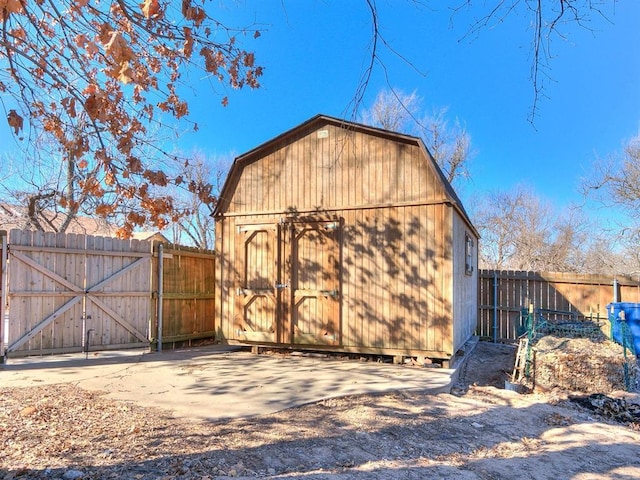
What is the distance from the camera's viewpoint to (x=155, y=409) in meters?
4.19

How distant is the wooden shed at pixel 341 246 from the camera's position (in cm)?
657

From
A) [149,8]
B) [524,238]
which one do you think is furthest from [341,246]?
[524,238]

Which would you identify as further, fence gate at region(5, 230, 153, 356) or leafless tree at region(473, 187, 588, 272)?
leafless tree at region(473, 187, 588, 272)

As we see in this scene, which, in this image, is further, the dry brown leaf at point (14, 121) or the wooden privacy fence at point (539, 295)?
the wooden privacy fence at point (539, 295)

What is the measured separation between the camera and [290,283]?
731 centimetres

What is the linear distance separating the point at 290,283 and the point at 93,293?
3402 millimetres

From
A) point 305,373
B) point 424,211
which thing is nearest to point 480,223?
point 424,211

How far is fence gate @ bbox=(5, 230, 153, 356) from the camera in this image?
21.2ft

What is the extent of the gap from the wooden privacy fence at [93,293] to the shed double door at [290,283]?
170cm

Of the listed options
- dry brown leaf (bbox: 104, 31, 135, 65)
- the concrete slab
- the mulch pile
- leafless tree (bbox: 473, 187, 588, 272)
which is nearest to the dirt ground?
the concrete slab

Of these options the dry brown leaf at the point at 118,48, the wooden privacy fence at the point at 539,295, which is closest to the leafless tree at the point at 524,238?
the wooden privacy fence at the point at 539,295

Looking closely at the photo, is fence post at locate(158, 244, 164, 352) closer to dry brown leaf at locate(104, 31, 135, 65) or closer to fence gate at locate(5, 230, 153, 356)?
fence gate at locate(5, 230, 153, 356)

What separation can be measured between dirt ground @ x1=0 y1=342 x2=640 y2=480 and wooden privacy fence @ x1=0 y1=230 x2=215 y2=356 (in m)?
2.15

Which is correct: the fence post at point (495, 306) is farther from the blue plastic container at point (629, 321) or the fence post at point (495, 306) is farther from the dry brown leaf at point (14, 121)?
the dry brown leaf at point (14, 121)
